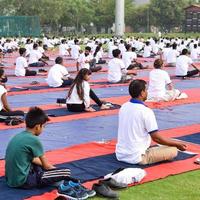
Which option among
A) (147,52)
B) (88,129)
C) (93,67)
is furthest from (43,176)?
(147,52)

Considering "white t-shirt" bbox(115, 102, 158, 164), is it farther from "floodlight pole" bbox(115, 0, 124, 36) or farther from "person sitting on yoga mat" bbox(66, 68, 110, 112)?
"floodlight pole" bbox(115, 0, 124, 36)

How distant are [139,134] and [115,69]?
8.04 metres

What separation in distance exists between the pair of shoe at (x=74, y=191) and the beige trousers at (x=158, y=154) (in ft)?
3.74

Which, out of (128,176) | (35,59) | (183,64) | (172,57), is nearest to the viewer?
(128,176)

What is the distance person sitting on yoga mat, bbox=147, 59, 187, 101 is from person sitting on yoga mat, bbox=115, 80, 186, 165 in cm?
459

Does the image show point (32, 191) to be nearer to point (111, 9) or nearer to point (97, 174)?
point (97, 174)

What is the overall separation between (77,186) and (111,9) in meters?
61.3

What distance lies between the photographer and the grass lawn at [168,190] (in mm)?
4945

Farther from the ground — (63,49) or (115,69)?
(63,49)

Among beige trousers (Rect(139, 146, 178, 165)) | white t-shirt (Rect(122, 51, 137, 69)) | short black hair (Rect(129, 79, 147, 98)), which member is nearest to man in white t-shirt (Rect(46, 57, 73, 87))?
white t-shirt (Rect(122, 51, 137, 69))

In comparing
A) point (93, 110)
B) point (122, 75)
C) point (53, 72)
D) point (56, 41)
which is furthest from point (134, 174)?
point (56, 41)

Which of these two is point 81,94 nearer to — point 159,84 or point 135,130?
point 159,84

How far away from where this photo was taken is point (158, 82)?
1046cm

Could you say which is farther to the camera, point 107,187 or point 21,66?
point 21,66
